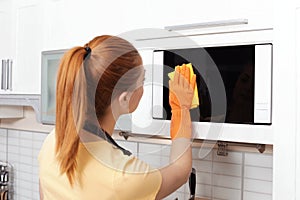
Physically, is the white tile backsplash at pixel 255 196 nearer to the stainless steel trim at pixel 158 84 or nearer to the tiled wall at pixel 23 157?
the stainless steel trim at pixel 158 84

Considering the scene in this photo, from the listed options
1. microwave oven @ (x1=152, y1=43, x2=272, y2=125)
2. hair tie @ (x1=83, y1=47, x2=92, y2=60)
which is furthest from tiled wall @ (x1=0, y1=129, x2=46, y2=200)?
hair tie @ (x1=83, y1=47, x2=92, y2=60)

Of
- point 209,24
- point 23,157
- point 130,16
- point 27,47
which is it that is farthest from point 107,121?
point 23,157

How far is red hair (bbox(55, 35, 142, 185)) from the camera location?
3.45 ft

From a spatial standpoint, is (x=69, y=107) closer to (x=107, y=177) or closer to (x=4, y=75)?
(x=107, y=177)

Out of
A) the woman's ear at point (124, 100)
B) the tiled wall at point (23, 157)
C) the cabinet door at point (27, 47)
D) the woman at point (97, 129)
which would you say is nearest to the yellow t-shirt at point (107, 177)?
the woman at point (97, 129)

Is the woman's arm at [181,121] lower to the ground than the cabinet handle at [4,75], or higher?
lower

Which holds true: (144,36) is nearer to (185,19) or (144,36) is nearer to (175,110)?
(185,19)

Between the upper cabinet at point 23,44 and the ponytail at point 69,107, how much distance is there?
86 centimetres

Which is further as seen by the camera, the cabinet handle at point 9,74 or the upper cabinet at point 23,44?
the cabinet handle at point 9,74

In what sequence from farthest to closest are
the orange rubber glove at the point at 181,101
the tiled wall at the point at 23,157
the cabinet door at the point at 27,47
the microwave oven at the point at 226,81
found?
1. the tiled wall at the point at 23,157
2. the cabinet door at the point at 27,47
3. the orange rubber glove at the point at 181,101
4. the microwave oven at the point at 226,81

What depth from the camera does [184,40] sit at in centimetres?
129

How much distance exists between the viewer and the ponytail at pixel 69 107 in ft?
3.44

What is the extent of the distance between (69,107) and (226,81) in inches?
18.2

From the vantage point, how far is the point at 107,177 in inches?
41.1
